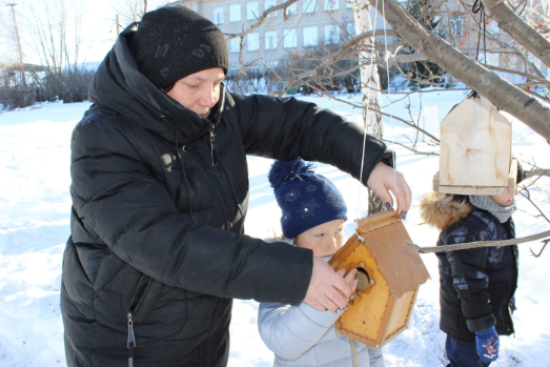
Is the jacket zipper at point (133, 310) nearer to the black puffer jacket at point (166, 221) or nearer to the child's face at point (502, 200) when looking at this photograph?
the black puffer jacket at point (166, 221)

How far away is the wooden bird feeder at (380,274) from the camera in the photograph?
4.69ft

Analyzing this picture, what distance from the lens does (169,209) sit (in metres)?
1.25

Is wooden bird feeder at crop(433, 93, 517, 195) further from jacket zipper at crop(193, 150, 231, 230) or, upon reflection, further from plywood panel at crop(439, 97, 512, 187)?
jacket zipper at crop(193, 150, 231, 230)

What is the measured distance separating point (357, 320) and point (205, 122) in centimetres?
89

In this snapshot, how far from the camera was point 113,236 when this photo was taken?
123 cm

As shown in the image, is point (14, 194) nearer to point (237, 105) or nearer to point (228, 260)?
point (237, 105)

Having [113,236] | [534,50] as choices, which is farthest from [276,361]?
[534,50]

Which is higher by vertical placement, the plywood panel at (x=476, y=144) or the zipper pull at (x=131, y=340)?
the plywood panel at (x=476, y=144)

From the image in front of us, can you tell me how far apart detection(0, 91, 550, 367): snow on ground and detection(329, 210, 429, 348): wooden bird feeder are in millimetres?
591

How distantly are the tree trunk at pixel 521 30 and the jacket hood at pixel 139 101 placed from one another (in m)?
1.10

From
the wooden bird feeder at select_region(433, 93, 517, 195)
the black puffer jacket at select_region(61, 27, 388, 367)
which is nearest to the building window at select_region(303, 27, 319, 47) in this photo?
the wooden bird feeder at select_region(433, 93, 517, 195)

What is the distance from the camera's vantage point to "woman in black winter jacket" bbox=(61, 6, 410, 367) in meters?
1.21

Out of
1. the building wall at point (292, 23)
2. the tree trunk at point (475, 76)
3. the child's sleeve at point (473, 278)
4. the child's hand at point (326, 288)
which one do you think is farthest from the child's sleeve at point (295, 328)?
the child's sleeve at point (473, 278)

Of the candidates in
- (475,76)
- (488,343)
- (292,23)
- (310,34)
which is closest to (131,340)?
(475,76)
